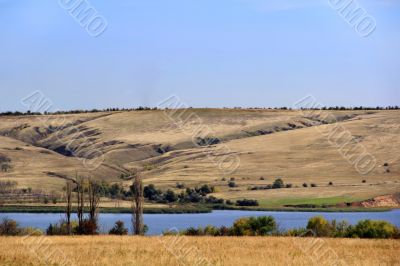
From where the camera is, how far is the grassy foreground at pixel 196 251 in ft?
83.0

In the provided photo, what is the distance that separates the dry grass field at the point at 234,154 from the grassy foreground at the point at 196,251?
82913 millimetres

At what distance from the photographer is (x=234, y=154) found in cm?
16412

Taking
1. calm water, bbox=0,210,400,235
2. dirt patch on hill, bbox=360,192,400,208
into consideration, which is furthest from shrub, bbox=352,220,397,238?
dirt patch on hill, bbox=360,192,400,208

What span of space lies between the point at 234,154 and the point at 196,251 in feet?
448

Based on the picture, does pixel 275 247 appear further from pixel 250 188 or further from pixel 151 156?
pixel 151 156

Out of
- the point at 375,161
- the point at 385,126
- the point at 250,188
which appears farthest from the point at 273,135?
the point at 250,188

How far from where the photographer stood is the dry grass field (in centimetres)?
13100

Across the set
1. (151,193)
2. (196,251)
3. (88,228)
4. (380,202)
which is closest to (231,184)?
(151,193)

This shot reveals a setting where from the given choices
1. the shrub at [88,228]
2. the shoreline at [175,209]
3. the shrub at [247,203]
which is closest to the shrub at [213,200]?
the shrub at [247,203]

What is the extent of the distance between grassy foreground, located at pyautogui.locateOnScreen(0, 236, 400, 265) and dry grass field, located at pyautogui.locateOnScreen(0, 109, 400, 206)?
82.9 m

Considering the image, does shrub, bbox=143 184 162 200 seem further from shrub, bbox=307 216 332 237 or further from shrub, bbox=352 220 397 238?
shrub, bbox=352 220 397 238

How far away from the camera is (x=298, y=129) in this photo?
188 metres

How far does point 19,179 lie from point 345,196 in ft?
178

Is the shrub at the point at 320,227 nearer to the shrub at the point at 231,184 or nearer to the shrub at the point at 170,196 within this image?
the shrub at the point at 170,196
